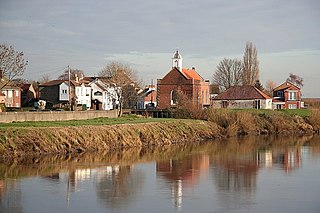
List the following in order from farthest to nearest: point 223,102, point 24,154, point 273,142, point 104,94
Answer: point 104,94 → point 223,102 → point 273,142 → point 24,154

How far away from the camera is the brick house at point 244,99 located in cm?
7494

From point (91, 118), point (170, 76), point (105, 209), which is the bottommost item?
point (105, 209)

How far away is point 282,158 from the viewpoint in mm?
35781

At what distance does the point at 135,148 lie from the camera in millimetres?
40188

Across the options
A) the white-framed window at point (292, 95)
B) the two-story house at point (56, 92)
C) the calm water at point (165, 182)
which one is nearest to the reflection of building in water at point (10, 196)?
the calm water at point (165, 182)

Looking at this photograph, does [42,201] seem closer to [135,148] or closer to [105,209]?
[105,209]

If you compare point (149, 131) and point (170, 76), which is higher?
point (170, 76)

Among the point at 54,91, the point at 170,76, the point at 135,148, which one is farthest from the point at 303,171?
the point at 54,91

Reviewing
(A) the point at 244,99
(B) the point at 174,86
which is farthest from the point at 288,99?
(B) the point at 174,86

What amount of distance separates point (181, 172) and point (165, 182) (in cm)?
339

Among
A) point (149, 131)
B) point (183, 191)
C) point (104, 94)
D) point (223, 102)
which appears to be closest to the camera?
point (183, 191)

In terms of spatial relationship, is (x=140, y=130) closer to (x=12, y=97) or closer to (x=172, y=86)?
(x=12, y=97)

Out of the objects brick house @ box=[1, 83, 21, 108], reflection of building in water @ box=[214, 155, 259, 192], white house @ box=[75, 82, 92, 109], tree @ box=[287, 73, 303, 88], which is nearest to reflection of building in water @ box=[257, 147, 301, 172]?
reflection of building in water @ box=[214, 155, 259, 192]

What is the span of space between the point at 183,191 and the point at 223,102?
54615 millimetres
